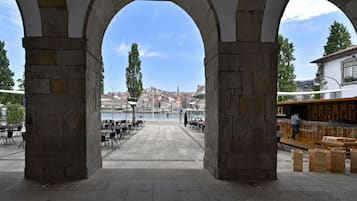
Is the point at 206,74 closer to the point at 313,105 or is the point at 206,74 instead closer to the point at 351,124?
the point at 351,124

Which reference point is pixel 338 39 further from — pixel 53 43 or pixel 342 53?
pixel 53 43

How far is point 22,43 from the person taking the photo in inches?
180

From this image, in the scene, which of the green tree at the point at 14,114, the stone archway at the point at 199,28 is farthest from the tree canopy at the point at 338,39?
the green tree at the point at 14,114

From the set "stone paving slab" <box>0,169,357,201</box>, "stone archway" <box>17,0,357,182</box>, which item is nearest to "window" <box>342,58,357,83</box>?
"stone archway" <box>17,0,357,182</box>

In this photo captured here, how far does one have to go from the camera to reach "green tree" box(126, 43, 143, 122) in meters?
27.5

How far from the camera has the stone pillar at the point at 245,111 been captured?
4.69 meters

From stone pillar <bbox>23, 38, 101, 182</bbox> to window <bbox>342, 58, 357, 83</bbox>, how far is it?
20.1 m

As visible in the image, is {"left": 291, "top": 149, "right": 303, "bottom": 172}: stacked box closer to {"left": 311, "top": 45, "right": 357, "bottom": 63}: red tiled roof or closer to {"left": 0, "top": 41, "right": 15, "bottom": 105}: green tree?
{"left": 311, "top": 45, "right": 357, "bottom": 63}: red tiled roof

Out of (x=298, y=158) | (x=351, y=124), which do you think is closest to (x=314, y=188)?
(x=298, y=158)

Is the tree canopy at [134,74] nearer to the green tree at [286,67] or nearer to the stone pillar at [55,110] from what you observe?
the green tree at [286,67]

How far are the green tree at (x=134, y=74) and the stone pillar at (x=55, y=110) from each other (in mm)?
22694

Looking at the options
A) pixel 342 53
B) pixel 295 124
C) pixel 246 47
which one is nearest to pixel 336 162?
pixel 246 47

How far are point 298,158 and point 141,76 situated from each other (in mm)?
23620

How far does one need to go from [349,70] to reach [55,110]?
21192 mm
